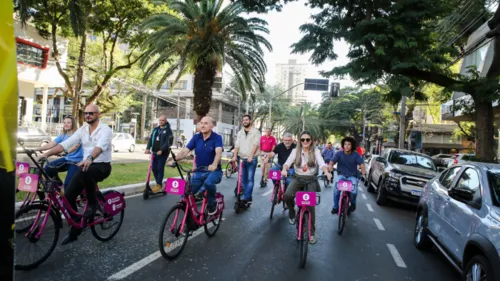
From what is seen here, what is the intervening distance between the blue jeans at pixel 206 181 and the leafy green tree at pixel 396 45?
6.23 m

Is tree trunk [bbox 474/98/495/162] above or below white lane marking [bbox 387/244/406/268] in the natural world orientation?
above

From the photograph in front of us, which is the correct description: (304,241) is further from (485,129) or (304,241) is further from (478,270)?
(485,129)

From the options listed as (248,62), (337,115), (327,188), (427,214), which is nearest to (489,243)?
(427,214)

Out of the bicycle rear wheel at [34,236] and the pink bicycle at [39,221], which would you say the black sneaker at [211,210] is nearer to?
the pink bicycle at [39,221]

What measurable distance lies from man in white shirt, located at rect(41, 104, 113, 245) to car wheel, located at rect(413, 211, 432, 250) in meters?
4.85

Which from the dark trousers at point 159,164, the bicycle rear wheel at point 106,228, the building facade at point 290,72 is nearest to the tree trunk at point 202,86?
the dark trousers at point 159,164

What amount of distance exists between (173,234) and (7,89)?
3377mm

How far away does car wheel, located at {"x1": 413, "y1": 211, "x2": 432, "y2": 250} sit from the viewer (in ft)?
19.2

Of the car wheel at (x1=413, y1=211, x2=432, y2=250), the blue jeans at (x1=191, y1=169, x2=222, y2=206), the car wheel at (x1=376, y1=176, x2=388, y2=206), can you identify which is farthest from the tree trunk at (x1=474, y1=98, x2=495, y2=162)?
the blue jeans at (x1=191, y1=169, x2=222, y2=206)

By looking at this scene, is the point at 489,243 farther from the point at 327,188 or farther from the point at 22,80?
the point at 22,80

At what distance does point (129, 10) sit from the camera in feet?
63.1

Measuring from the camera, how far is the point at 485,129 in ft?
34.4

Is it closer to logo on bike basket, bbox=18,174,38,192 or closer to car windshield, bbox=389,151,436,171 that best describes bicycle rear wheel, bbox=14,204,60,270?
logo on bike basket, bbox=18,174,38,192

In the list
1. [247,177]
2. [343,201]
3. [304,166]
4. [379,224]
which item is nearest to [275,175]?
[247,177]
